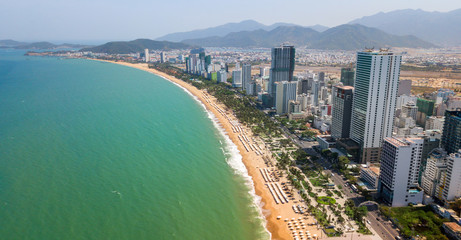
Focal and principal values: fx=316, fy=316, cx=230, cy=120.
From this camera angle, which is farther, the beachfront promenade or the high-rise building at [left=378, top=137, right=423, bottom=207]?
the high-rise building at [left=378, top=137, right=423, bottom=207]

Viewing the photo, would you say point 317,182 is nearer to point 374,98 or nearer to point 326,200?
point 326,200

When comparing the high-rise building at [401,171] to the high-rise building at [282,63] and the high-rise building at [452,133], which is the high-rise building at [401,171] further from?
the high-rise building at [282,63]

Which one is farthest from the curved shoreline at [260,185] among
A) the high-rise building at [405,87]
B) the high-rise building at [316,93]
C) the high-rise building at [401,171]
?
the high-rise building at [405,87]

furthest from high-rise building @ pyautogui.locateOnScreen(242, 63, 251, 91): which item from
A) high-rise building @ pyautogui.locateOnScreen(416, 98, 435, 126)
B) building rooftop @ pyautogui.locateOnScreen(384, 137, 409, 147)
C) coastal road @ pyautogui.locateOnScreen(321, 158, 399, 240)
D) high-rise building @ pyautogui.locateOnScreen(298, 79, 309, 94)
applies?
building rooftop @ pyautogui.locateOnScreen(384, 137, 409, 147)

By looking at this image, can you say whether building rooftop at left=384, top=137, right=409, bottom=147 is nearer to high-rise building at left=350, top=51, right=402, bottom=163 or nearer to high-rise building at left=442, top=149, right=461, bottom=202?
high-rise building at left=442, top=149, right=461, bottom=202

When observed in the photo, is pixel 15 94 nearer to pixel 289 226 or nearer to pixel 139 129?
pixel 139 129

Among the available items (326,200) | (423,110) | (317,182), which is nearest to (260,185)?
(317,182)
